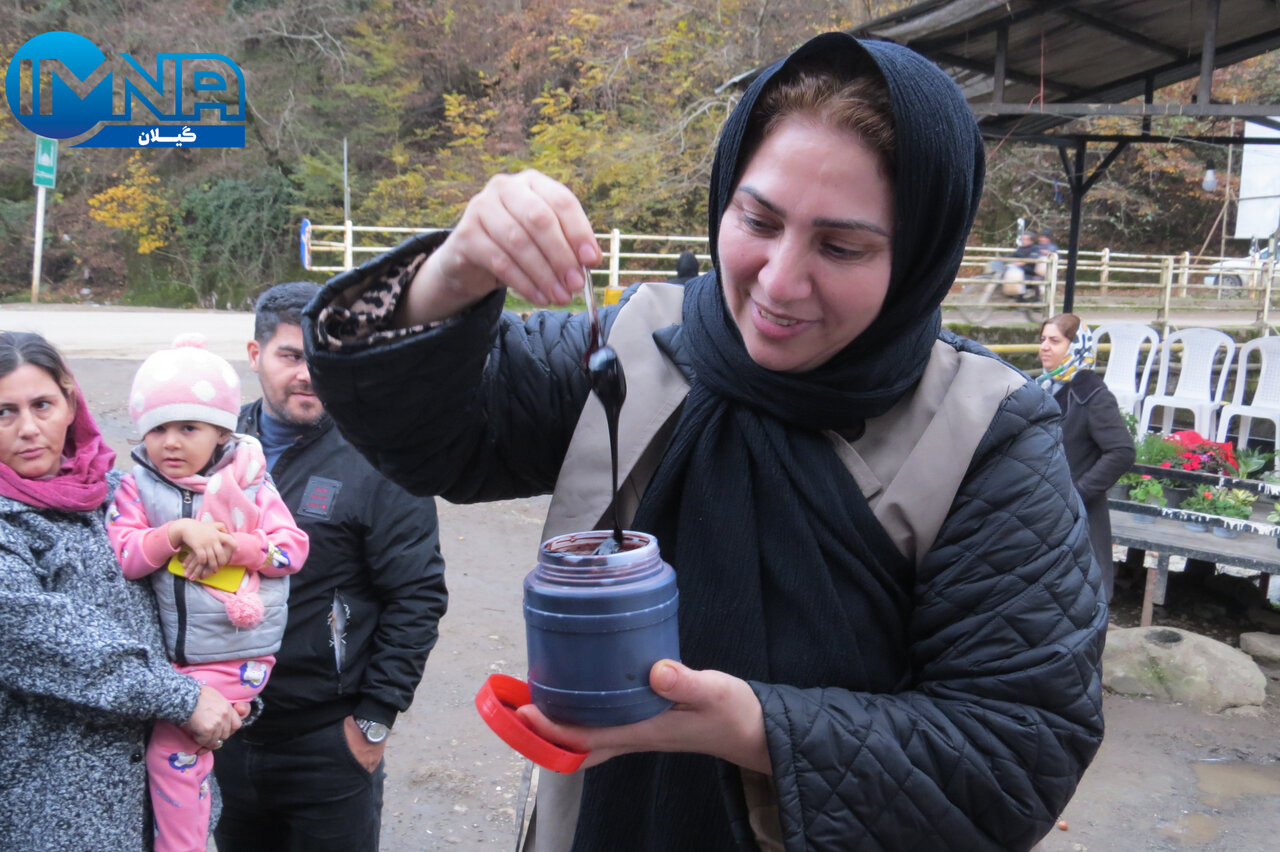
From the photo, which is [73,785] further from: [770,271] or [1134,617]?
[1134,617]

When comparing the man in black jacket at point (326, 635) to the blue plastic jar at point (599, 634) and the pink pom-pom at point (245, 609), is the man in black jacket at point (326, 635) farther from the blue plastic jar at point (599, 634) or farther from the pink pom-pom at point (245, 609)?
the blue plastic jar at point (599, 634)

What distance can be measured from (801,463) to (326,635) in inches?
72.6

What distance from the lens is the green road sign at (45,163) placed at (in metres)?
20.5

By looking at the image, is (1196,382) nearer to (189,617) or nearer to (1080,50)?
(1080,50)

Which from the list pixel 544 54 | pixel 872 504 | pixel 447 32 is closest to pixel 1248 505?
pixel 872 504

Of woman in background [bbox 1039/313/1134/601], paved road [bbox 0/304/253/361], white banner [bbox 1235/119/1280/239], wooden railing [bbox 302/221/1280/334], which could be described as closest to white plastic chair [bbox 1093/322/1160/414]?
wooden railing [bbox 302/221/1280/334]

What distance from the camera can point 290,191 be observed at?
26484mm

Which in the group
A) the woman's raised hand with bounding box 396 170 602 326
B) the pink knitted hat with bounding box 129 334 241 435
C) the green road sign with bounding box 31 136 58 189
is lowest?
the pink knitted hat with bounding box 129 334 241 435

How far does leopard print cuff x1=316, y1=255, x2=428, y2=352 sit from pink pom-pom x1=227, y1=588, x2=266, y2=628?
1501 mm

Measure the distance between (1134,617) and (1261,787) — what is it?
229cm

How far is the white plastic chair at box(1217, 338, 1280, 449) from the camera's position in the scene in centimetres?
939

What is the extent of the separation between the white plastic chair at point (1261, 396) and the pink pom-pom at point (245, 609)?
9685mm

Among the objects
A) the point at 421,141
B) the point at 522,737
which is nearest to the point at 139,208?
the point at 421,141

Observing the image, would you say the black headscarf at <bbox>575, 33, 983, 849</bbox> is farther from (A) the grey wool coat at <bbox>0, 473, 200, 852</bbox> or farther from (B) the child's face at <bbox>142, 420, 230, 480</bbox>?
(B) the child's face at <bbox>142, 420, 230, 480</bbox>
